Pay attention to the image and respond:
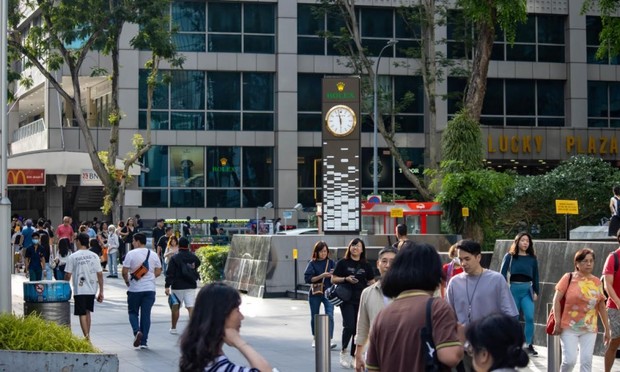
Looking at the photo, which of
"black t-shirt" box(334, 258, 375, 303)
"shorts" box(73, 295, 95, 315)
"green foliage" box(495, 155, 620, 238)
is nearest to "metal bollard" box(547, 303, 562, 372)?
"black t-shirt" box(334, 258, 375, 303)

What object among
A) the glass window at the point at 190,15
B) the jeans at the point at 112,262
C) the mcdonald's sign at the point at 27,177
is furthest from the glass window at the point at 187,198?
the jeans at the point at 112,262

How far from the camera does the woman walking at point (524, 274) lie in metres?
15.3

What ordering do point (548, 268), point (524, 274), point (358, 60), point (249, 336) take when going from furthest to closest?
point (358, 60)
point (249, 336)
point (548, 268)
point (524, 274)

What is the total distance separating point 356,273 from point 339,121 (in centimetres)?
1335

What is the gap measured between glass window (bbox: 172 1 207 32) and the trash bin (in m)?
36.9

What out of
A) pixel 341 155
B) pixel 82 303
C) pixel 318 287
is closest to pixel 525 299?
pixel 318 287

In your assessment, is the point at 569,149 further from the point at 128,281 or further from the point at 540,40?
the point at 128,281

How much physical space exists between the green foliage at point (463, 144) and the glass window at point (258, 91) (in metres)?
20.1

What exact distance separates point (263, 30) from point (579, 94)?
581 inches

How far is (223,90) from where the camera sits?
168 feet

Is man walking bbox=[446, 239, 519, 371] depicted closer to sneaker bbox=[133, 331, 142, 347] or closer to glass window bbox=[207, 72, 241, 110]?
sneaker bbox=[133, 331, 142, 347]

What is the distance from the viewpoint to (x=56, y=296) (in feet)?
47.6

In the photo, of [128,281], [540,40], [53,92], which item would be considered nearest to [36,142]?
[53,92]

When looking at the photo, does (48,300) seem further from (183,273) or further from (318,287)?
(318,287)
